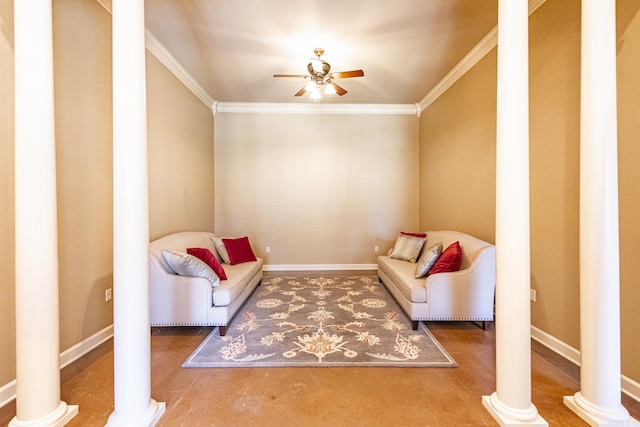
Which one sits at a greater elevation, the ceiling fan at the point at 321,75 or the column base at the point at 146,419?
the ceiling fan at the point at 321,75

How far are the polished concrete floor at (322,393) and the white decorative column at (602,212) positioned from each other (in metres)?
0.25

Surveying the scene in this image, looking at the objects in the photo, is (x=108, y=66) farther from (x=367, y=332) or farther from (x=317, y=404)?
(x=367, y=332)

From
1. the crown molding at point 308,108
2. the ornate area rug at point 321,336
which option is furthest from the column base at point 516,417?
the crown molding at point 308,108

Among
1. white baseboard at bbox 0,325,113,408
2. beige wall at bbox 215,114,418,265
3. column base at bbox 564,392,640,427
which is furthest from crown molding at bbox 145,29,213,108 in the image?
column base at bbox 564,392,640,427

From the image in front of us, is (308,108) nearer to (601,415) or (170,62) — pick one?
(170,62)

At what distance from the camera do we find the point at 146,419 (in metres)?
1.62

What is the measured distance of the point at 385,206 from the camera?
559 cm

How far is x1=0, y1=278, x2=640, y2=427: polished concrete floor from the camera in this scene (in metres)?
1.70

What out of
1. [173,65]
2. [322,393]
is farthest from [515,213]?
[173,65]

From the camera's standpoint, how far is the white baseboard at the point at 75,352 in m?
1.80

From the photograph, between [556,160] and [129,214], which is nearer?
[129,214]

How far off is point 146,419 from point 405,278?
2564mm

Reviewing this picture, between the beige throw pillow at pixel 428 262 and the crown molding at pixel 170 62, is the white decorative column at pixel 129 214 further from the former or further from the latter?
the beige throw pillow at pixel 428 262

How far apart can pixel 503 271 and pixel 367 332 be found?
1.57 meters
